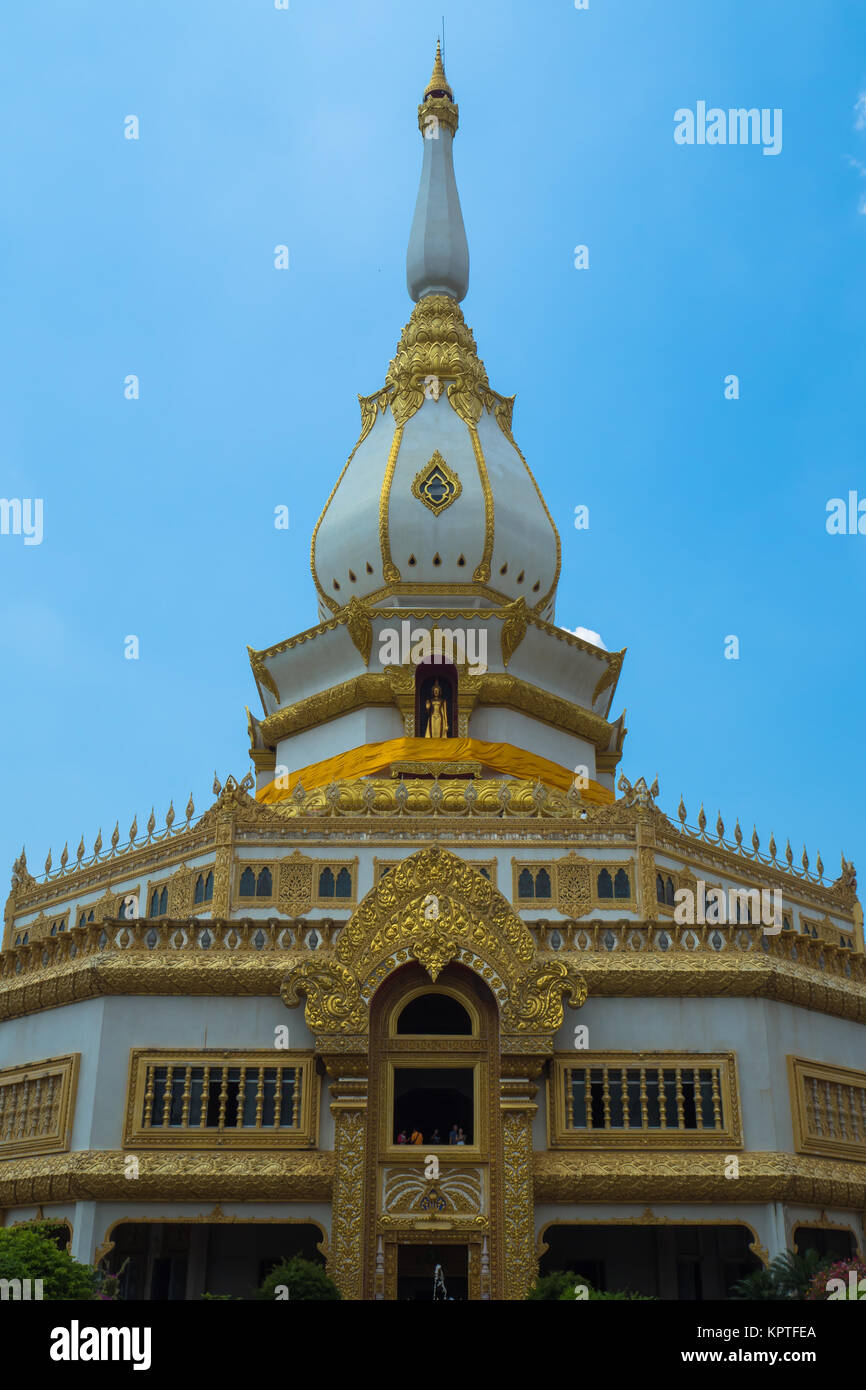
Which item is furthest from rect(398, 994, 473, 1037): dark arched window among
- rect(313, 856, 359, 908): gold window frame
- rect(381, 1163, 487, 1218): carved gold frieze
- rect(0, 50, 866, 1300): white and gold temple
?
rect(313, 856, 359, 908): gold window frame

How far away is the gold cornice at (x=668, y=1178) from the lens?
74.7ft

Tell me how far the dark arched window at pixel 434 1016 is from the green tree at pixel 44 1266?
6.79 metres

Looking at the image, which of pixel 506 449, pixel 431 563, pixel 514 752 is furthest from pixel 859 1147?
pixel 506 449

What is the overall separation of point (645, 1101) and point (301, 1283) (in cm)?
640

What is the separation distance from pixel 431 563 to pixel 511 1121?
725 inches

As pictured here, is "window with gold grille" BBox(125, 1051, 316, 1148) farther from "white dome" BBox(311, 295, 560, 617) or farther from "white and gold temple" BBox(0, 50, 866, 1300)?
"white dome" BBox(311, 295, 560, 617)

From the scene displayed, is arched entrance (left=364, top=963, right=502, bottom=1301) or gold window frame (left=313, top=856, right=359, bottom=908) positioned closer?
arched entrance (left=364, top=963, right=502, bottom=1301)

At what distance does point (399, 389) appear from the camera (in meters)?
40.9

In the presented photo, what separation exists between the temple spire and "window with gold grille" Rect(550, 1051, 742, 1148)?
27635mm

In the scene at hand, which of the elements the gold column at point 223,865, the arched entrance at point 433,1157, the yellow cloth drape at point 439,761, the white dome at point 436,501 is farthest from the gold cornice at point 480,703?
the arched entrance at point 433,1157

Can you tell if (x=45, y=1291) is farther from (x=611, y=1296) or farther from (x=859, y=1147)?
(x=859, y=1147)

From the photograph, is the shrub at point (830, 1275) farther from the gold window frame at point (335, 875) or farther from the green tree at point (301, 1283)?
the gold window frame at point (335, 875)

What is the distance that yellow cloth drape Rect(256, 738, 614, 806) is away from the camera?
33125mm
